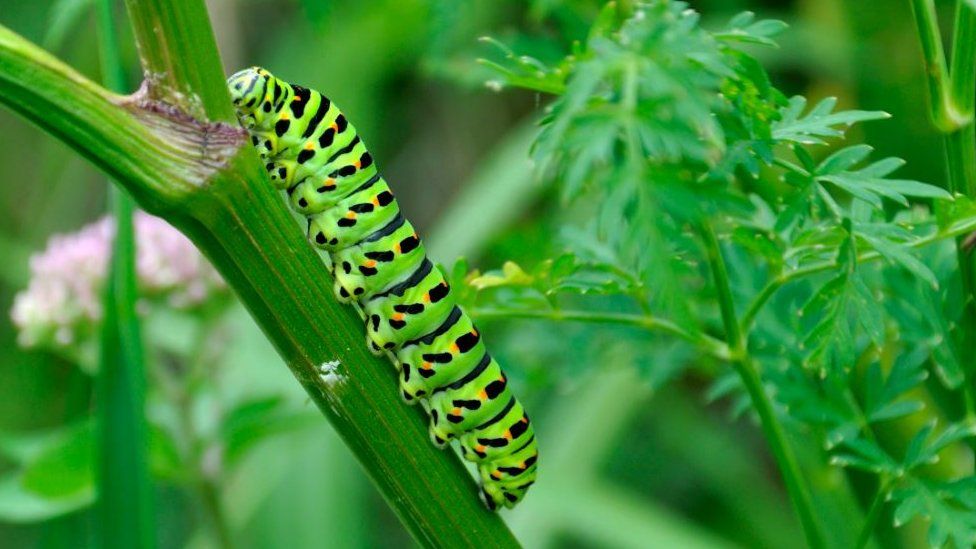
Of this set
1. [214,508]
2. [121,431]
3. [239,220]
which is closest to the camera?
[239,220]

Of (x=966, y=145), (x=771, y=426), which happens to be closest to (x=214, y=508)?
(x=771, y=426)

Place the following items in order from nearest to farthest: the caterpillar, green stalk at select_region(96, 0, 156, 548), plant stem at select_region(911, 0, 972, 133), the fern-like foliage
→ the fern-like foliage < plant stem at select_region(911, 0, 972, 133) < the caterpillar < green stalk at select_region(96, 0, 156, 548)

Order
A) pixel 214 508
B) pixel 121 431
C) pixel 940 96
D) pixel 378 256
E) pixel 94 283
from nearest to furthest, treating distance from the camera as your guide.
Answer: pixel 940 96 → pixel 378 256 → pixel 121 431 → pixel 214 508 → pixel 94 283

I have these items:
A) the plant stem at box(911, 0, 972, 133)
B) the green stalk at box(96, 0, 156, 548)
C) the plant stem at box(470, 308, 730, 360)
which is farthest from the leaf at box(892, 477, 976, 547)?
the green stalk at box(96, 0, 156, 548)

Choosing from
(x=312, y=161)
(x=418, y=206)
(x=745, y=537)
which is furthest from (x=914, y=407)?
(x=418, y=206)

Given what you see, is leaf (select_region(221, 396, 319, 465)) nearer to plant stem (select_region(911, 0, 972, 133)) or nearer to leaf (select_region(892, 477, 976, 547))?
leaf (select_region(892, 477, 976, 547))

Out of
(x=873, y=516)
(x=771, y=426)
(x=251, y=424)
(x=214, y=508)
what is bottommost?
(x=214, y=508)

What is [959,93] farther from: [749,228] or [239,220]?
[239,220]
